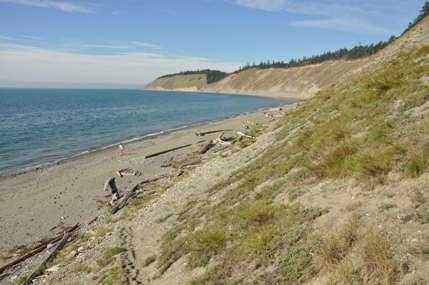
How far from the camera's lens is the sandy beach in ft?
54.2

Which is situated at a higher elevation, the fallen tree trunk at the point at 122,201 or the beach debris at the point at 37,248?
the fallen tree trunk at the point at 122,201

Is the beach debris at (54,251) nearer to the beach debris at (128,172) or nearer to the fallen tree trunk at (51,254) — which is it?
the fallen tree trunk at (51,254)

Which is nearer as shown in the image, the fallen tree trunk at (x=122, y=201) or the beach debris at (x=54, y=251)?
the beach debris at (x=54, y=251)

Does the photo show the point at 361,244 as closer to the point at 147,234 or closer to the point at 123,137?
the point at 147,234

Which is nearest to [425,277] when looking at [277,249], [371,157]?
[277,249]

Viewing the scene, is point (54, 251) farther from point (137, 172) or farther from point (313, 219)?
point (137, 172)

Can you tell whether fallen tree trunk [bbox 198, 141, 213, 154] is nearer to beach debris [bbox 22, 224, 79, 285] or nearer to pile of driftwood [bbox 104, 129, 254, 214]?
pile of driftwood [bbox 104, 129, 254, 214]

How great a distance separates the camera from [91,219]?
1650 cm

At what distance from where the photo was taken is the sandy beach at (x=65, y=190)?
16.5m

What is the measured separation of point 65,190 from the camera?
2214cm

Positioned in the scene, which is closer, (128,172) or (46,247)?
(46,247)

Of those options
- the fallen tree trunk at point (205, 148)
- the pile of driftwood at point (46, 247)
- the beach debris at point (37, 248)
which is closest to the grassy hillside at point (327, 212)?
the pile of driftwood at point (46, 247)

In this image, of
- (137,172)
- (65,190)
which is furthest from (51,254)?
(137,172)

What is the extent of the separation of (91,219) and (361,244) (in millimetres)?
15130
